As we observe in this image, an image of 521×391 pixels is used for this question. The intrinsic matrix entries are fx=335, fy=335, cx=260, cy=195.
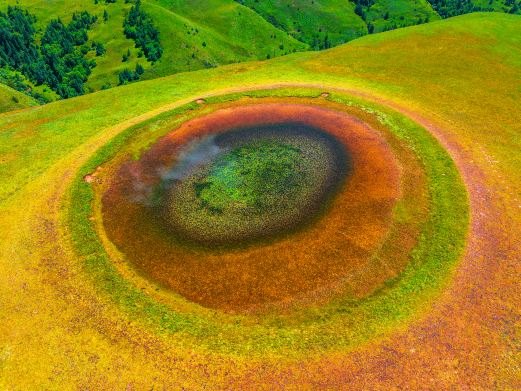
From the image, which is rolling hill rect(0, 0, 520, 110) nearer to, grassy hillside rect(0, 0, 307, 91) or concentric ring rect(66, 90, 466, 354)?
grassy hillside rect(0, 0, 307, 91)

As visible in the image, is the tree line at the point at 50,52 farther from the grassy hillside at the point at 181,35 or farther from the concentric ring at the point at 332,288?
the concentric ring at the point at 332,288

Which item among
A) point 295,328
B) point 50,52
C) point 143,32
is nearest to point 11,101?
point 295,328

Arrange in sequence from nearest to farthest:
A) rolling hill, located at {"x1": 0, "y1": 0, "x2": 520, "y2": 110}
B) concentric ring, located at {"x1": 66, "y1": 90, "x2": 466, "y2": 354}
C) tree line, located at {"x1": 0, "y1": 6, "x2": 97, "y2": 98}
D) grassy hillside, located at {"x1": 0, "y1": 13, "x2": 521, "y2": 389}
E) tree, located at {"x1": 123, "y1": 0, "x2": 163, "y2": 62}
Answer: grassy hillside, located at {"x1": 0, "y1": 13, "x2": 521, "y2": 389}
concentric ring, located at {"x1": 66, "y1": 90, "x2": 466, "y2": 354}
tree line, located at {"x1": 0, "y1": 6, "x2": 97, "y2": 98}
rolling hill, located at {"x1": 0, "y1": 0, "x2": 520, "y2": 110}
tree, located at {"x1": 123, "y1": 0, "x2": 163, "y2": 62}

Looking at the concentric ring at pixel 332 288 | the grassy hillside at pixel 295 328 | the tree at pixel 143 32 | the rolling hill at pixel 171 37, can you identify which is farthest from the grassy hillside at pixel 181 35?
the concentric ring at pixel 332 288

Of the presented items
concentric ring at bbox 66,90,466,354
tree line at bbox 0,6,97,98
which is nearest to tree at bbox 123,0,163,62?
tree line at bbox 0,6,97,98

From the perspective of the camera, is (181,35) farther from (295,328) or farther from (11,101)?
(295,328)

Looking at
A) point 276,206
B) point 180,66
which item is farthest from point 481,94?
point 180,66

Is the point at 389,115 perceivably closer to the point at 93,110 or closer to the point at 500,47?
the point at 500,47

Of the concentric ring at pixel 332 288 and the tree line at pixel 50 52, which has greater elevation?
the concentric ring at pixel 332 288
